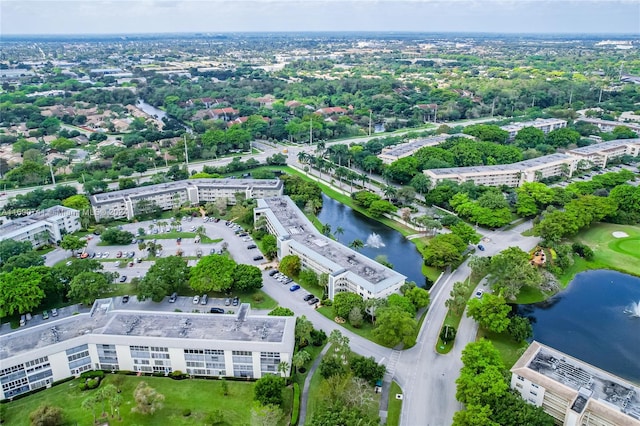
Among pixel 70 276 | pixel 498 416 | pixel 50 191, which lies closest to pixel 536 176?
pixel 498 416

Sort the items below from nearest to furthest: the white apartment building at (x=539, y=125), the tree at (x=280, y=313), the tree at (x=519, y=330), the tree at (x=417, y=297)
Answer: the tree at (x=519, y=330) → the tree at (x=280, y=313) → the tree at (x=417, y=297) → the white apartment building at (x=539, y=125)

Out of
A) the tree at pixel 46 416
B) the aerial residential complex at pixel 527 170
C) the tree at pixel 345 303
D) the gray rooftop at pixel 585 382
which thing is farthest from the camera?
the aerial residential complex at pixel 527 170

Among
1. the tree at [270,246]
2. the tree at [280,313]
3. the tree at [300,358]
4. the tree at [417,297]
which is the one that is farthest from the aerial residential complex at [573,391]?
the tree at [270,246]

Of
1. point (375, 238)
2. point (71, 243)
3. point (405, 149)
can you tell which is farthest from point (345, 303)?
point (405, 149)

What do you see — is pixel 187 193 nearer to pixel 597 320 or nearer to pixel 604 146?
pixel 597 320

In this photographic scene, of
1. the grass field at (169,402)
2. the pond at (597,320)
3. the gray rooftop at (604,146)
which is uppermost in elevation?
the gray rooftop at (604,146)

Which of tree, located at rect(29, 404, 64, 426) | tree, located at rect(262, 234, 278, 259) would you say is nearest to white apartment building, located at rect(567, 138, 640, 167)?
tree, located at rect(262, 234, 278, 259)

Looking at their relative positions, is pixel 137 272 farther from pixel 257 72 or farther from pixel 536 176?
pixel 257 72

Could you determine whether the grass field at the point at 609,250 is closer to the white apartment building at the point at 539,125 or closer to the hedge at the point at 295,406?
the hedge at the point at 295,406
